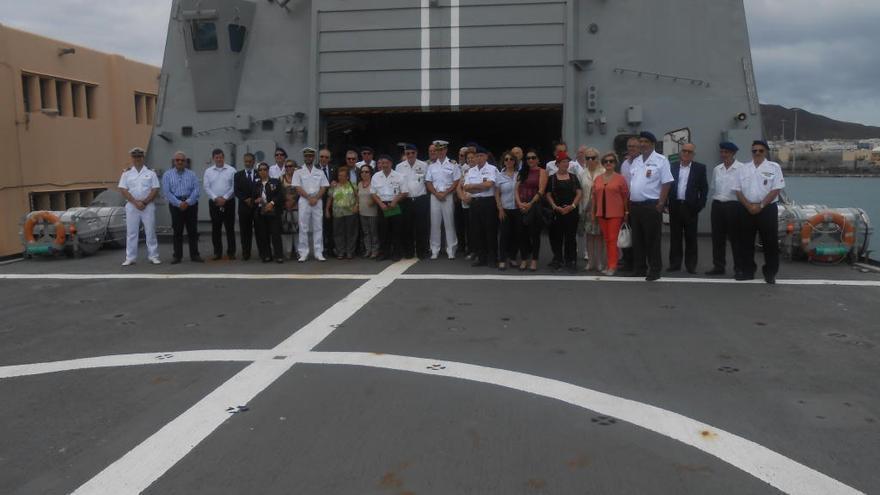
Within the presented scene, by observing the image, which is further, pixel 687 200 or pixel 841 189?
pixel 841 189

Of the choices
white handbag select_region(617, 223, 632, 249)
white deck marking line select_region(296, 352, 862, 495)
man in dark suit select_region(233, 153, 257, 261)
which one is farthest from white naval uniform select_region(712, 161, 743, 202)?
man in dark suit select_region(233, 153, 257, 261)

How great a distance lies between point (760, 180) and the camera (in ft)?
26.9

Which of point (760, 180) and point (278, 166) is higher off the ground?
point (278, 166)

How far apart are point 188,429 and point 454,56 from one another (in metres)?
9.28

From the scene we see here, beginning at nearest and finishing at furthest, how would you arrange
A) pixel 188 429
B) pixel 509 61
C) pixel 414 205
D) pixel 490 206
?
1. pixel 188 429
2. pixel 490 206
3. pixel 414 205
4. pixel 509 61

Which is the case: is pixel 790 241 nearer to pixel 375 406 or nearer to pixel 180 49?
pixel 375 406

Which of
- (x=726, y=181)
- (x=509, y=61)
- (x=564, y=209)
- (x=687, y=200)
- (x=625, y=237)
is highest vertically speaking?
(x=509, y=61)

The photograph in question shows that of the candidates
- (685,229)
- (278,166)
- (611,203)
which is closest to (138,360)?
(611,203)

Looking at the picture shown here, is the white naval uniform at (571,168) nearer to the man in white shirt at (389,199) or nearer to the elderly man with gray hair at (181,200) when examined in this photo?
the man in white shirt at (389,199)

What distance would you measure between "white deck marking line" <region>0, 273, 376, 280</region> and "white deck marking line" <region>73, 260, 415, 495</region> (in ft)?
8.94

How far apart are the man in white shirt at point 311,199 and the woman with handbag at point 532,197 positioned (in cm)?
Result: 289

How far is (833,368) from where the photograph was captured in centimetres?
491

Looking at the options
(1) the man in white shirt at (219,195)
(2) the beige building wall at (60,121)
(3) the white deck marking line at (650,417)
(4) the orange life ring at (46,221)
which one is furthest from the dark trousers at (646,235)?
(2) the beige building wall at (60,121)

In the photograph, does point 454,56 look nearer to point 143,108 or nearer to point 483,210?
point 483,210
